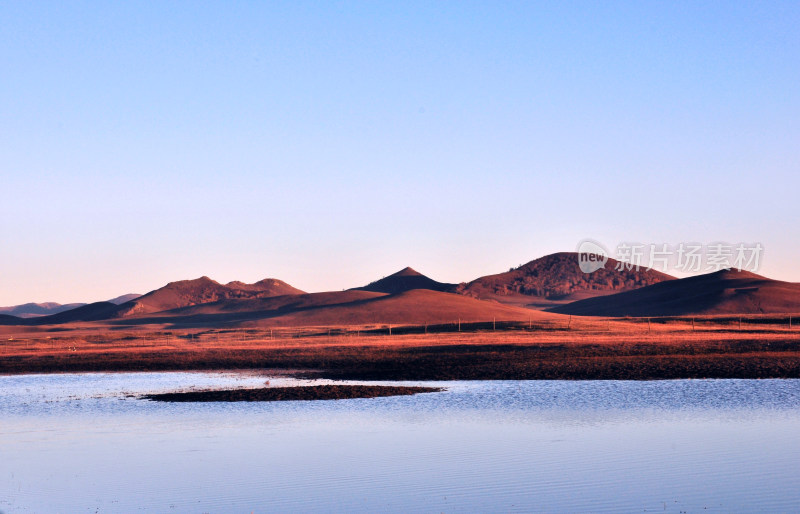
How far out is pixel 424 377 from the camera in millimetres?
44344

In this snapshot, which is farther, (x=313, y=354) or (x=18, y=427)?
(x=313, y=354)

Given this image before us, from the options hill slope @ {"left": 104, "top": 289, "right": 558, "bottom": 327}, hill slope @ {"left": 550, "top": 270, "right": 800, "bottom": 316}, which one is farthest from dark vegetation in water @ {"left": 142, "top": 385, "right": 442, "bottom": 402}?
hill slope @ {"left": 550, "top": 270, "right": 800, "bottom": 316}

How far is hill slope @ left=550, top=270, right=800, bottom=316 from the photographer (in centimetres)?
15912

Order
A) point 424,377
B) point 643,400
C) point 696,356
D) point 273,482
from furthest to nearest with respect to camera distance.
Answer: point 696,356 → point 424,377 → point 643,400 → point 273,482

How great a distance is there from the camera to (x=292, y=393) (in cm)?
3684

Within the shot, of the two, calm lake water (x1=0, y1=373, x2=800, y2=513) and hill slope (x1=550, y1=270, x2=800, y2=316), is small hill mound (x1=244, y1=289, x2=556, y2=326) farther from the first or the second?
calm lake water (x1=0, y1=373, x2=800, y2=513)

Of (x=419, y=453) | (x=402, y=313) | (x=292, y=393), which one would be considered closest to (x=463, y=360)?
(x=292, y=393)

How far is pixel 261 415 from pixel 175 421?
2.86 metres

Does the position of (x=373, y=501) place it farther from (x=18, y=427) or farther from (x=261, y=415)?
(x=18, y=427)

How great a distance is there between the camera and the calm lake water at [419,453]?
17719mm

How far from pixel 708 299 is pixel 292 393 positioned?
145 metres

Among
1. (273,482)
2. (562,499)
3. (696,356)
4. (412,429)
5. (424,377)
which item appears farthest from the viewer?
(696,356)

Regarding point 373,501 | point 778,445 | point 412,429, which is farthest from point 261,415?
point 778,445

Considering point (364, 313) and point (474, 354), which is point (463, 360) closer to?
point (474, 354)
